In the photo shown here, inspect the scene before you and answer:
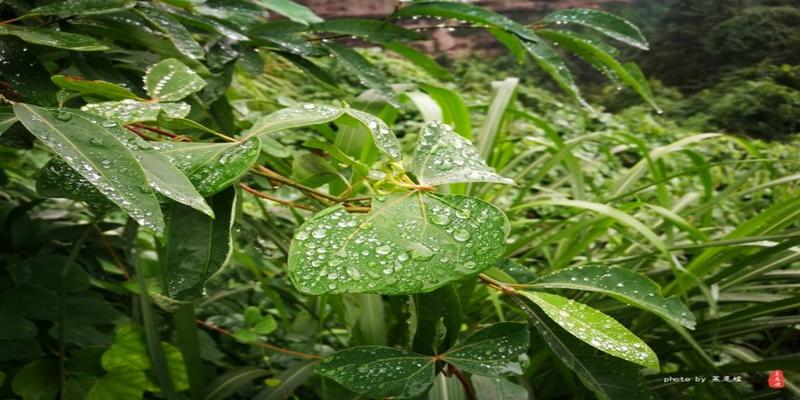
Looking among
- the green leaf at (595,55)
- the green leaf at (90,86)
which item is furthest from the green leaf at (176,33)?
the green leaf at (595,55)

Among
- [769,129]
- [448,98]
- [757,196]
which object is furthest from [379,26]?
[769,129]

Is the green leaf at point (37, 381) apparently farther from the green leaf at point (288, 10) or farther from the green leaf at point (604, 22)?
Answer: the green leaf at point (604, 22)

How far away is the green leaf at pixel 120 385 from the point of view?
725mm

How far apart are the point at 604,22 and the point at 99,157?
22.2 inches

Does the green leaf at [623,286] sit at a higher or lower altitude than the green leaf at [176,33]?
lower

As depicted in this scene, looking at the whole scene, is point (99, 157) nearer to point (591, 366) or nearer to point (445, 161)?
point (445, 161)

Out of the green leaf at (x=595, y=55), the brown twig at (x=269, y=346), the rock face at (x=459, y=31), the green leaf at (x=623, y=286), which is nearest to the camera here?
the green leaf at (x=623, y=286)

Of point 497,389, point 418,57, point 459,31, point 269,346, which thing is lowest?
point 459,31

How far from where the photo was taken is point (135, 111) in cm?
39

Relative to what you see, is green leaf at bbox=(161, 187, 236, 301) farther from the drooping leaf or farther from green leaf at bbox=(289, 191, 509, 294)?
the drooping leaf

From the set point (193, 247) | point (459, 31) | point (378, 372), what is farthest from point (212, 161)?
point (459, 31)

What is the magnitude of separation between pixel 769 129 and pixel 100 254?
1.75 m

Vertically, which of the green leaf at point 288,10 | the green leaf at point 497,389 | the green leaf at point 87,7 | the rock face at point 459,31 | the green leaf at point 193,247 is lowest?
the rock face at point 459,31

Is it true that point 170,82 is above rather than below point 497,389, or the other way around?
above
